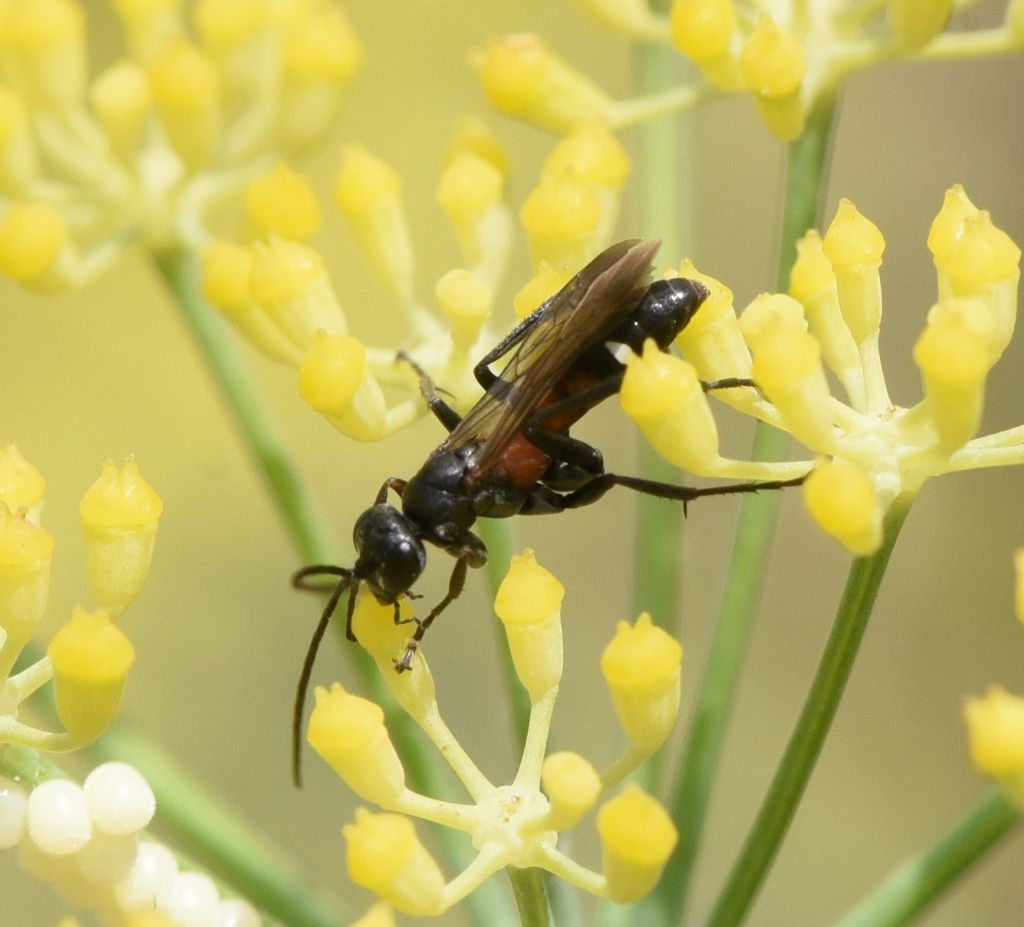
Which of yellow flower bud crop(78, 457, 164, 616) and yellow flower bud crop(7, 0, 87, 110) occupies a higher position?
yellow flower bud crop(7, 0, 87, 110)

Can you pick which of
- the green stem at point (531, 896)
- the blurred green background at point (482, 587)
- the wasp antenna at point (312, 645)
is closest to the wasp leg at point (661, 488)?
the wasp antenna at point (312, 645)

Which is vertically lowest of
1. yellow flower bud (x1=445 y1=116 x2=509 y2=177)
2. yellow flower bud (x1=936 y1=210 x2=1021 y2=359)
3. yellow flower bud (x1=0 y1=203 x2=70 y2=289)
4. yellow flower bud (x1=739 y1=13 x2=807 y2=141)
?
yellow flower bud (x1=0 y1=203 x2=70 y2=289)

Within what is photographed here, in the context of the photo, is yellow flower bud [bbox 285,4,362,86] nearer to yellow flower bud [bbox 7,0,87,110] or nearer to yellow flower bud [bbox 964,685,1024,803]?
yellow flower bud [bbox 7,0,87,110]

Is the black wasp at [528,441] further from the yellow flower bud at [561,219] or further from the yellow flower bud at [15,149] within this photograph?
the yellow flower bud at [15,149]

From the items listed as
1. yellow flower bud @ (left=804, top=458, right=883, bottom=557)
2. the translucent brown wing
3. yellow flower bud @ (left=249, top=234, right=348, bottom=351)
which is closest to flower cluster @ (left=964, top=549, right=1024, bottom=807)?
yellow flower bud @ (left=804, top=458, right=883, bottom=557)

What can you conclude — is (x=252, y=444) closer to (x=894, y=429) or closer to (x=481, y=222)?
(x=481, y=222)

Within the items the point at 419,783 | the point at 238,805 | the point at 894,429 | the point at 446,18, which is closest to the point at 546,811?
the point at 419,783
